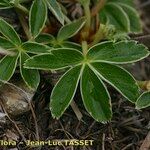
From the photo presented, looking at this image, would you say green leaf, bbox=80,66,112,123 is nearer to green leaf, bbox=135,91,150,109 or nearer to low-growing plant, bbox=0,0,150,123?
low-growing plant, bbox=0,0,150,123

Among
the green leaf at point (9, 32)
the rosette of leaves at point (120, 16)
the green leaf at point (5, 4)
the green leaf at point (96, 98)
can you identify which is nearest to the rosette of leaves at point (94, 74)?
the green leaf at point (96, 98)

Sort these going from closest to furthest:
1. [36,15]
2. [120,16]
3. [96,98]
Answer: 1. [96,98]
2. [36,15]
3. [120,16]

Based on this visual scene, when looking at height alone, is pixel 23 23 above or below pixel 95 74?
above

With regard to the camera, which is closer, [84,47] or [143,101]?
[143,101]

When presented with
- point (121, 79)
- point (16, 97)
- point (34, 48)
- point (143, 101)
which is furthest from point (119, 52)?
point (16, 97)

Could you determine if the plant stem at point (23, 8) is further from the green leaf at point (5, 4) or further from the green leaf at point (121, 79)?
the green leaf at point (121, 79)

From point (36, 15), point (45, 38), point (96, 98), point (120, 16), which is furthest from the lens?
point (120, 16)

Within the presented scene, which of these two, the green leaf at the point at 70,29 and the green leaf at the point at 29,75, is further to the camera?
the green leaf at the point at 70,29

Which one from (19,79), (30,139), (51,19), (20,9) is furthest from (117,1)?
(30,139)

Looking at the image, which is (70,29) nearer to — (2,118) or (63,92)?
(63,92)
